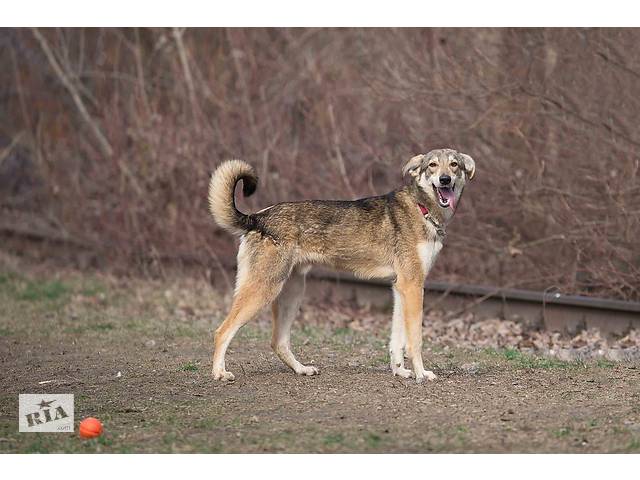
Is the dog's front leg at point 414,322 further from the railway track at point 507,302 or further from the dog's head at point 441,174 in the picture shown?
the railway track at point 507,302

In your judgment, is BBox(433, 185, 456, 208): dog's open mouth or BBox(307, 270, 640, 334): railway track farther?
BBox(307, 270, 640, 334): railway track

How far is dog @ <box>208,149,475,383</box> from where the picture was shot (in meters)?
8.95

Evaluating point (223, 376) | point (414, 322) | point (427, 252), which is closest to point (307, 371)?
point (223, 376)

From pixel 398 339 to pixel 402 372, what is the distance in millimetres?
282

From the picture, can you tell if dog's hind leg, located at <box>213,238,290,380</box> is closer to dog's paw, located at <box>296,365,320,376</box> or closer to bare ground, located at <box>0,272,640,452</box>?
bare ground, located at <box>0,272,640,452</box>

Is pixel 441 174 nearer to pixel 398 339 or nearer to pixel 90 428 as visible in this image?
pixel 398 339

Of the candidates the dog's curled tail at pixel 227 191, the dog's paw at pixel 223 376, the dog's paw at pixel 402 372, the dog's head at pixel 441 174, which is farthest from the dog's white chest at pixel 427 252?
the dog's paw at pixel 223 376

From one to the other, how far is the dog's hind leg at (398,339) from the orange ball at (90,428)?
9.37 ft

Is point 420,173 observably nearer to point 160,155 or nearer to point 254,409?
point 254,409

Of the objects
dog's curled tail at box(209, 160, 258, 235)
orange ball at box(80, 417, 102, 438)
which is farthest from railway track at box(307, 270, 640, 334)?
orange ball at box(80, 417, 102, 438)

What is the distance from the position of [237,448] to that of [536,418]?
7.15 feet

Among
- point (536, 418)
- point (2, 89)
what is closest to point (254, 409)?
point (536, 418)

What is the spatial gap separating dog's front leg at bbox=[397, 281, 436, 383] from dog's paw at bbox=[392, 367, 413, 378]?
145mm

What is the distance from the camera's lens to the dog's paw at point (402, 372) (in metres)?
9.09
